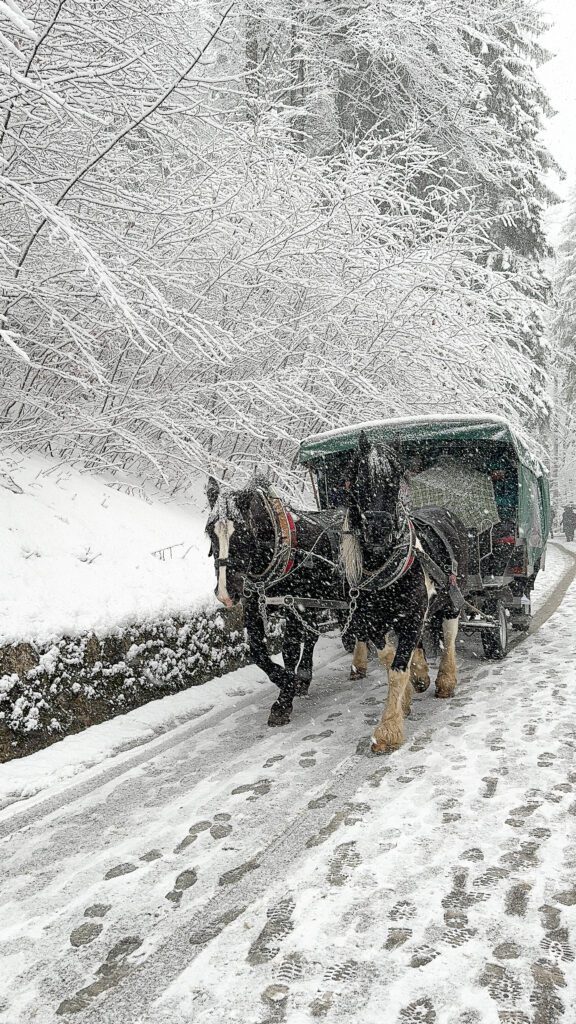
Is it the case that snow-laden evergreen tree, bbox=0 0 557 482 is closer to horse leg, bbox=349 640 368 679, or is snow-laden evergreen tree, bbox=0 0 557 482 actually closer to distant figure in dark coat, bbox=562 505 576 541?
horse leg, bbox=349 640 368 679

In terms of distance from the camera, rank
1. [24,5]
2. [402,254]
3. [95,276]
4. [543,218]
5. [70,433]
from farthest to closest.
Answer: [543,218] → [402,254] → [70,433] → [24,5] → [95,276]

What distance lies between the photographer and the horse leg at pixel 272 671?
4805 millimetres

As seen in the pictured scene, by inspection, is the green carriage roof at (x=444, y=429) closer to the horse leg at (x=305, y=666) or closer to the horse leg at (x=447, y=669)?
the horse leg at (x=447, y=669)

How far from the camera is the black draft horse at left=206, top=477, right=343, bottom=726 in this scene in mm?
4316

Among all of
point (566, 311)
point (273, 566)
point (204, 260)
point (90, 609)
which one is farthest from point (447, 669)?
point (566, 311)

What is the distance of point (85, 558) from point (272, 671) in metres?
1.94

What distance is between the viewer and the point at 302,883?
271 centimetres

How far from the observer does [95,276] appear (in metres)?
3.97

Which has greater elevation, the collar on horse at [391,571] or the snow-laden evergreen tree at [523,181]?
the snow-laden evergreen tree at [523,181]

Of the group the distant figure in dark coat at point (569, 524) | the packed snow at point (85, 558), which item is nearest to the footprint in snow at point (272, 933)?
the packed snow at point (85, 558)

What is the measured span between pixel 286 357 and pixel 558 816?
6065 mm

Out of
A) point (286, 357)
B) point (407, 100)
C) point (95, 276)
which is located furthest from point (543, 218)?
point (95, 276)

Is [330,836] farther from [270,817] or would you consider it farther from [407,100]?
[407,100]

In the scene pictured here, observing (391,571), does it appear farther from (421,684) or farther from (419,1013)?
(419,1013)
